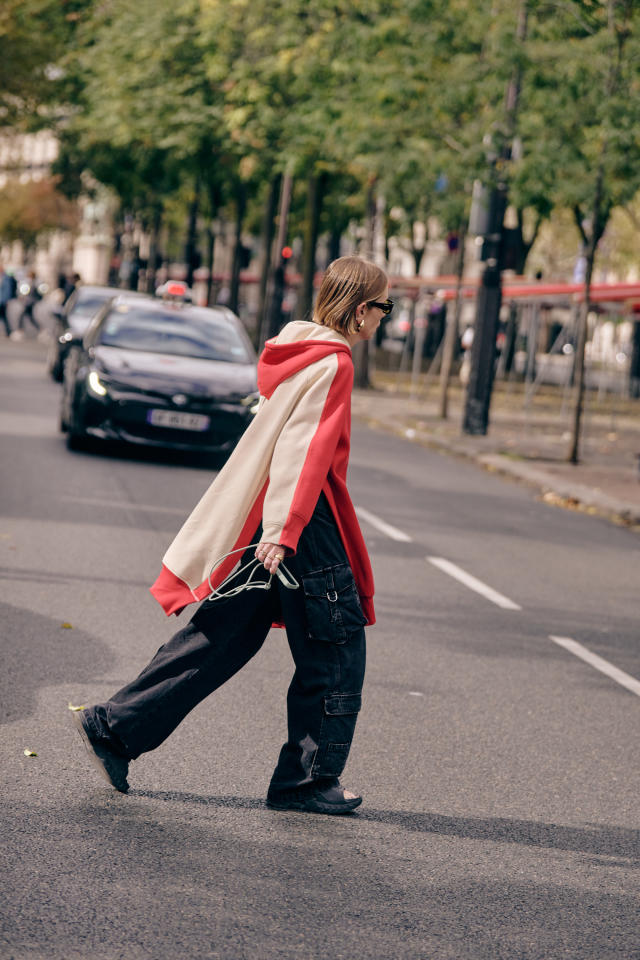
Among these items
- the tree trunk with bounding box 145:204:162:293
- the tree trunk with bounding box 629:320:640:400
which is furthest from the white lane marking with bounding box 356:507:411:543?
the tree trunk with bounding box 145:204:162:293

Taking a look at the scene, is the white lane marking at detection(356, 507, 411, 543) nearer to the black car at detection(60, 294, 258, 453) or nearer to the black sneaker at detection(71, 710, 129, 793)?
the black car at detection(60, 294, 258, 453)

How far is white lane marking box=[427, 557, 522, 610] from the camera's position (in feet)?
30.7

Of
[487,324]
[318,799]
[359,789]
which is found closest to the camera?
[318,799]

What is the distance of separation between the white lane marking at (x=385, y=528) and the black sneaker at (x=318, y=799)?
22.2 ft

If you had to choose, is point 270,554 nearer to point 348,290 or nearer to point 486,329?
point 348,290

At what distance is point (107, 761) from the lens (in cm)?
Result: 478

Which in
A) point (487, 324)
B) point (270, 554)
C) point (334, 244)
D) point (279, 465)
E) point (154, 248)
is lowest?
point (270, 554)

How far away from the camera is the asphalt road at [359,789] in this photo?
12.8ft

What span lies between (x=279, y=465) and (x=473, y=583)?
18.3ft

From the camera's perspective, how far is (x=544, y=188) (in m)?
19.8

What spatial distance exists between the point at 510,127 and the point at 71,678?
15619 mm

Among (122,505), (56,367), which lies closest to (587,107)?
(122,505)

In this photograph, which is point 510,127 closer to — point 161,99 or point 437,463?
point 437,463

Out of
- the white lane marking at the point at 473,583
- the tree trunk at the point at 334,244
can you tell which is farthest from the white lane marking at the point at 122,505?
the tree trunk at the point at 334,244
